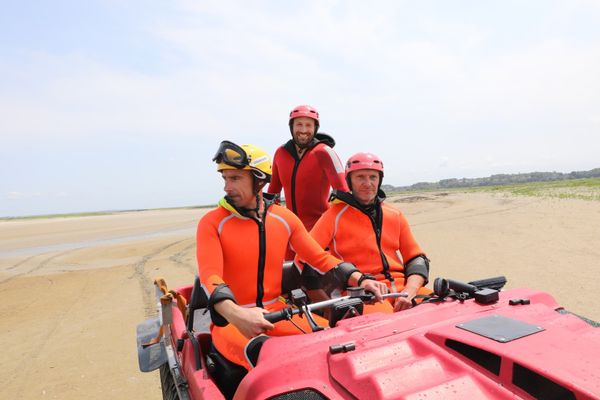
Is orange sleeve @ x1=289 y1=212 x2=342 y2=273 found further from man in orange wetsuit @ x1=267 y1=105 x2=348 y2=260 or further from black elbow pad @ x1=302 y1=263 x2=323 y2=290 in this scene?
man in orange wetsuit @ x1=267 y1=105 x2=348 y2=260

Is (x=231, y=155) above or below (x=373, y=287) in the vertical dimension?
above

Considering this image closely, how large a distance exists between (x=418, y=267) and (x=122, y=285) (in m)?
8.38

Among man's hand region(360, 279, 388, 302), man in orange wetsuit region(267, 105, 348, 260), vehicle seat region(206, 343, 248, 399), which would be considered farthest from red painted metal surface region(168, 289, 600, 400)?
man in orange wetsuit region(267, 105, 348, 260)

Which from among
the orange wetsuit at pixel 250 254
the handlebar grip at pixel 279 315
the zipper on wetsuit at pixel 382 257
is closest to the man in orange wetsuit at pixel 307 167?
the zipper on wetsuit at pixel 382 257

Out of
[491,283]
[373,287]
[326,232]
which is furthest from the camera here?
[326,232]

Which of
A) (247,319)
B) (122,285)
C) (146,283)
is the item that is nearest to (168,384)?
(247,319)

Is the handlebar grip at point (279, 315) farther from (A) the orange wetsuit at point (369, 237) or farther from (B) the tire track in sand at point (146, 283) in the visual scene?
(B) the tire track in sand at point (146, 283)

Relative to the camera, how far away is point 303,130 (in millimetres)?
4695

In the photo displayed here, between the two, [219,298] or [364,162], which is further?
[364,162]

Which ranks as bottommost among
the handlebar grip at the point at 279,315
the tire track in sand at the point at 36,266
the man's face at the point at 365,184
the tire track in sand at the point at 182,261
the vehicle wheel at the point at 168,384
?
the tire track in sand at the point at 36,266

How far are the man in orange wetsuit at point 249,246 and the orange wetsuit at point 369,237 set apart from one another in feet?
1.83

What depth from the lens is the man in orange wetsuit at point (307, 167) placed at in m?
4.59

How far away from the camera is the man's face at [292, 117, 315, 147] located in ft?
15.2

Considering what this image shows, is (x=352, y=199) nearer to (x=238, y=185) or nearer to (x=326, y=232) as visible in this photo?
(x=326, y=232)
